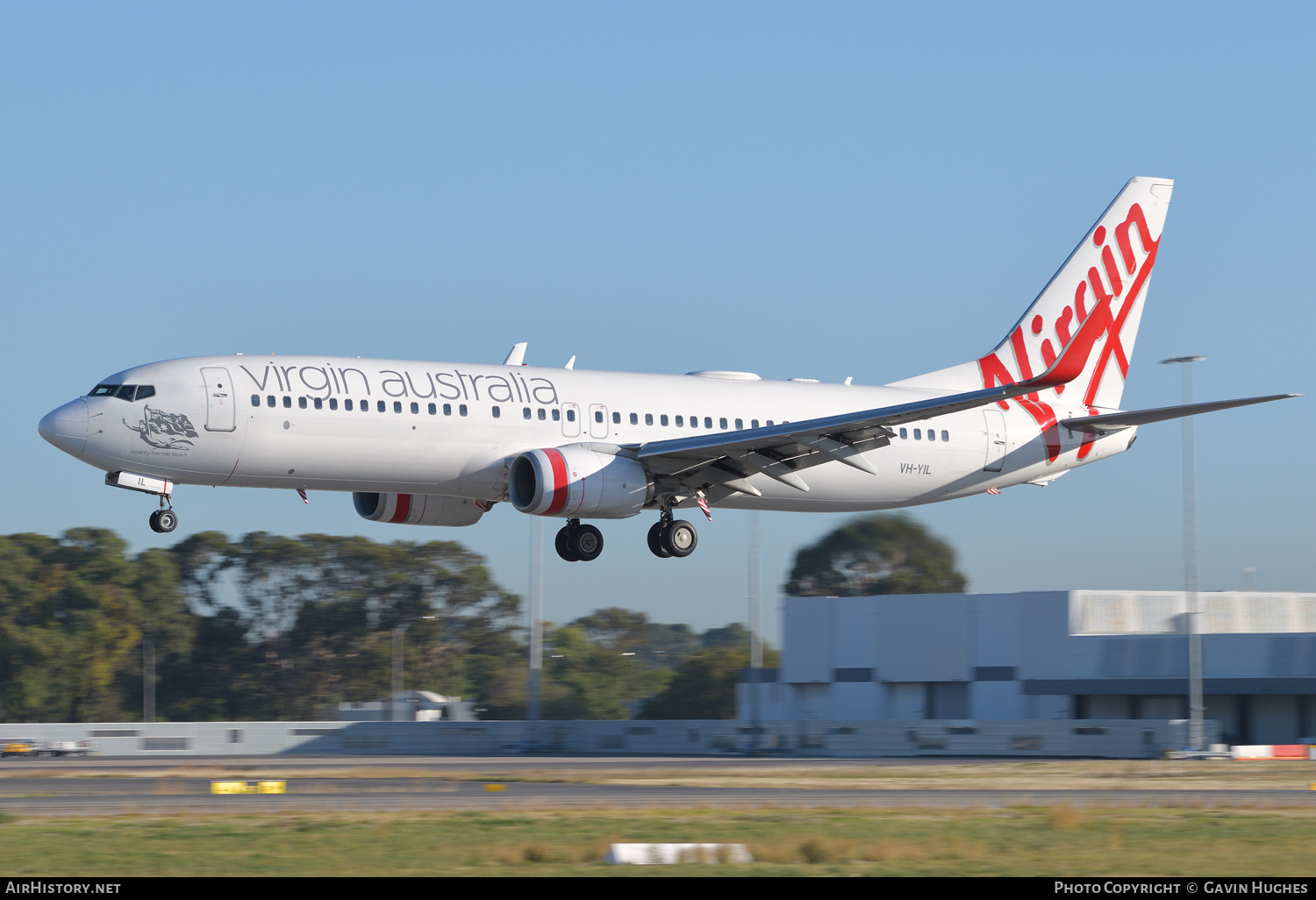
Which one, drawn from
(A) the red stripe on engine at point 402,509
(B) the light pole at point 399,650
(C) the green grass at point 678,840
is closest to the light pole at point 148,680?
(B) the light pole at point 399,650

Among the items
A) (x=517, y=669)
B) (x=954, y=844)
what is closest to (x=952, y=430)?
(x=954, y=844)

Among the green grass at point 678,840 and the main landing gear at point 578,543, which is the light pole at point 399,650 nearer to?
the main landing gear at point 578,543

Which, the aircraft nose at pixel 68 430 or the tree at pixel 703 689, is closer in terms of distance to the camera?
the aircraft nose at pixel 68 430

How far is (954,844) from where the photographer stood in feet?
75.4

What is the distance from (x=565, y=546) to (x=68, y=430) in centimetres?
1290

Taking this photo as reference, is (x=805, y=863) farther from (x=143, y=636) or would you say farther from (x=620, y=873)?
(x=143, y=636)

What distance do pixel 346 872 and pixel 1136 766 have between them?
118 feet

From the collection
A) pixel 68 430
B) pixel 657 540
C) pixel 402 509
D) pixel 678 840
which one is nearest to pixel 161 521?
pixel 68 430

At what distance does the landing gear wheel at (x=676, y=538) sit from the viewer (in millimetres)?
43500

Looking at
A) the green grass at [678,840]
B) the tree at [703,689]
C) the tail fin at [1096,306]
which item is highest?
the tail fin at [1096,306]

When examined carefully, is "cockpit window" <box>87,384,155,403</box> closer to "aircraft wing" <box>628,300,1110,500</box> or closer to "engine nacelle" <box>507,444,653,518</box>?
"engine nacelle" <box>507,444,653,518</box>

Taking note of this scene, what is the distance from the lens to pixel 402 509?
4416 cm

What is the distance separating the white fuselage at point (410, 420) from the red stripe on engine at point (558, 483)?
4.30 ft

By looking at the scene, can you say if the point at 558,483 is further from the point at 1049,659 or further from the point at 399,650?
the point at 399,650
